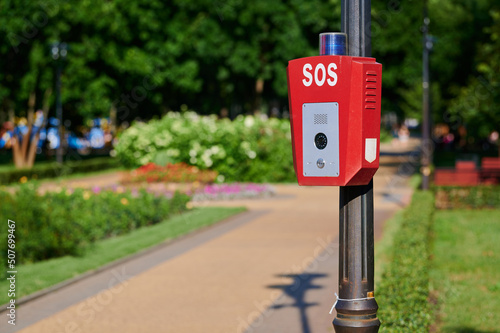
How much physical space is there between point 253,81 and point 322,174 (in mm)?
46467

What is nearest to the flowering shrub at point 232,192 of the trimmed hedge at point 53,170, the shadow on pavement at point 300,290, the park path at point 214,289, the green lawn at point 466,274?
the park path at point 214,289

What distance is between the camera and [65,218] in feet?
42.1

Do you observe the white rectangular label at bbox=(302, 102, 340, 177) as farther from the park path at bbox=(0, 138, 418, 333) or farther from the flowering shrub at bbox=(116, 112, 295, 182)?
the flowering shrub at bbox=(116, 112, 295, 182)

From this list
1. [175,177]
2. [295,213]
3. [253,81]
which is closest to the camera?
[295,213]

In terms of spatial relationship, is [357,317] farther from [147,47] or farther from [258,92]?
[258,92]

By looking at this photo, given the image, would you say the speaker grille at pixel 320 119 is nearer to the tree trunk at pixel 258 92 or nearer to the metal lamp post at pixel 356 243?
the metal lamp post at pixel 356 243

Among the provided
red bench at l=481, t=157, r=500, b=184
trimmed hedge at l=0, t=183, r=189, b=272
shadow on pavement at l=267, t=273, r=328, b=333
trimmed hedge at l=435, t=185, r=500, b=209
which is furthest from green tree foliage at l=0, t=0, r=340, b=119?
shadow on pavement at l=267, t=273, r=328, b=333

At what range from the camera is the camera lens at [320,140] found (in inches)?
164

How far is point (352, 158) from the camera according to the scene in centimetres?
408

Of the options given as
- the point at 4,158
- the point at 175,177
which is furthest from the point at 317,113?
the point at 4,158

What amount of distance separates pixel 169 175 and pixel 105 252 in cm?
1322

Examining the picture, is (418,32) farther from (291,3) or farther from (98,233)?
(98,233)

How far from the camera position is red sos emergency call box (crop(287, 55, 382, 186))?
407cm

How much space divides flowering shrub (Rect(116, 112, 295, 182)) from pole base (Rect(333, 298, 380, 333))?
2333 cm
